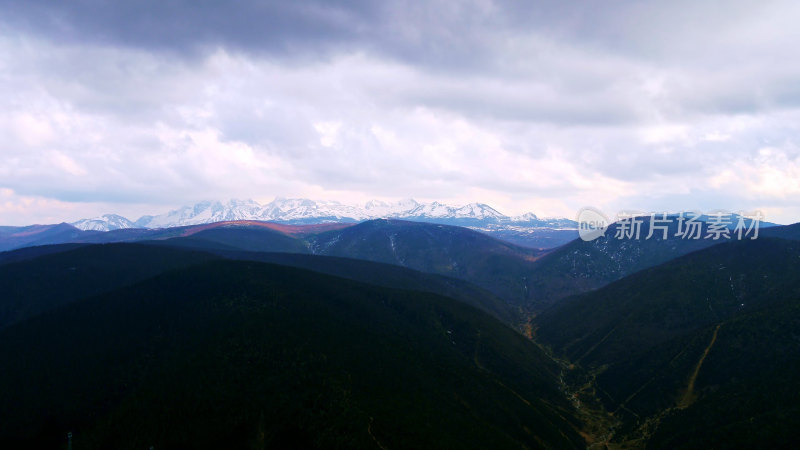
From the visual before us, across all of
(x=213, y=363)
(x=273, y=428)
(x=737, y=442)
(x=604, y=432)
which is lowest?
(x=604, y=432)

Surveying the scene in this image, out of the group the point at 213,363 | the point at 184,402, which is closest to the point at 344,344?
the point at 213,363

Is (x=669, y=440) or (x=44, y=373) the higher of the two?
(x=44, y=373)

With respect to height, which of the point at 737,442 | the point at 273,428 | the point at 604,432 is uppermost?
the point at 273,428

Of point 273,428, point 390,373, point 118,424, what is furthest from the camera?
point 390,373

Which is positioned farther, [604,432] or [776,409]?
[604,432]

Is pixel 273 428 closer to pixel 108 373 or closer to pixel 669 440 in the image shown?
pixel 108 373

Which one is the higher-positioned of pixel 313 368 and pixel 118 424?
pixel 313 368

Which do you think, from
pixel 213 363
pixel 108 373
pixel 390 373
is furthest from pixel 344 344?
pixel 108 373

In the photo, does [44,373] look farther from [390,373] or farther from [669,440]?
[669,440]

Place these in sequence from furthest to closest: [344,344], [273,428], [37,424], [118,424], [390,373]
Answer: [344,344], [390,373], [37,424], [118,424], [273,428]
